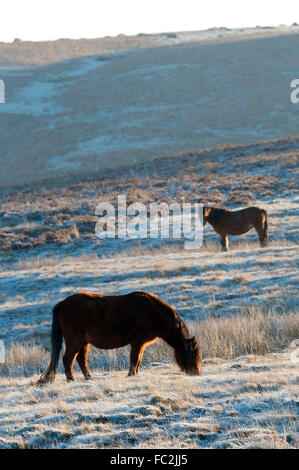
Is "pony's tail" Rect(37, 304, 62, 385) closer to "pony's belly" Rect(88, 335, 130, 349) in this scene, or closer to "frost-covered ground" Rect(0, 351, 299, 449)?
"frost-covered ground" Rect(0, 351, 299, 449)

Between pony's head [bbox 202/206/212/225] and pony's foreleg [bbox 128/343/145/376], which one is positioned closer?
pony's foreleg [bbox 128/343/145/376]

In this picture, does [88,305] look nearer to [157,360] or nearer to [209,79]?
[157,360]

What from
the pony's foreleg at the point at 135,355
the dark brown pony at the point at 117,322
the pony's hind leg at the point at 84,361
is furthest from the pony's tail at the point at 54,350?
the pony's foreleg at the point at 135,355

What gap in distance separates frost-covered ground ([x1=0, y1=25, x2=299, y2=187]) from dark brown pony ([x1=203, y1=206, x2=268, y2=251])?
25218 mm

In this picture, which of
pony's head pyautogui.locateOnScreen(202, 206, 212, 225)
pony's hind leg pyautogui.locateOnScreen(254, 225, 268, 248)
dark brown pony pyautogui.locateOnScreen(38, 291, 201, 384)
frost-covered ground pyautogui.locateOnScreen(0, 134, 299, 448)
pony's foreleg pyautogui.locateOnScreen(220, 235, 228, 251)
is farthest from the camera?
pony's head pyautogui.locateOnScreen(202, 206, 212, 225)

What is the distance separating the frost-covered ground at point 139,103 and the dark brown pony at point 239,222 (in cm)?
2522

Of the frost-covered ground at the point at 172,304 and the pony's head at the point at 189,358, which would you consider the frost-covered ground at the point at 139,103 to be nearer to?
the frost-covered ground at the point at 172,304

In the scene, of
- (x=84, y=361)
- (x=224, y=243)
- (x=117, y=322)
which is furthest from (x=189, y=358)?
(x=224, y=243)

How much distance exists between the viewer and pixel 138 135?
50.1 m

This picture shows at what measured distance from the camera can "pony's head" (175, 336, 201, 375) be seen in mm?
7648

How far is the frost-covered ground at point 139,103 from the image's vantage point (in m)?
47.8

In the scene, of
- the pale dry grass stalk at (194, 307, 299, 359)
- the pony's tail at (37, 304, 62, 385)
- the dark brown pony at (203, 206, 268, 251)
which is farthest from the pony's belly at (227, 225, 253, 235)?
the pony's tail at (37, 304, 62, 385)

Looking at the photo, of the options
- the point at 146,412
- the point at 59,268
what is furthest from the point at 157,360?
the point at 59,268
